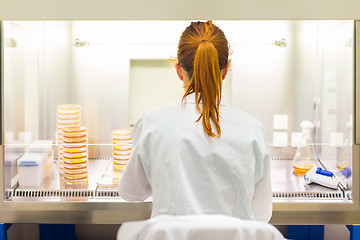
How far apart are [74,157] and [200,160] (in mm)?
907

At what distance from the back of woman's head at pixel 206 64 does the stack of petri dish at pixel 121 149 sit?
85 cm

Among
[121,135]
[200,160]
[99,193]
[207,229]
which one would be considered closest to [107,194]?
[99,193]

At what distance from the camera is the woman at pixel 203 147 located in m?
1.31

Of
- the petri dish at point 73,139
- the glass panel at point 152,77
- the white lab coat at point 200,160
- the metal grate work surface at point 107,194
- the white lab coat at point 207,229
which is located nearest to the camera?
the white lab coat at point 207,229

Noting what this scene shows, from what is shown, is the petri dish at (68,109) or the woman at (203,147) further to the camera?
the petri dish at (68,109)

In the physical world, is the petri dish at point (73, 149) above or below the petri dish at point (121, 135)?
below

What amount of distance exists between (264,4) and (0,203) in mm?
1268

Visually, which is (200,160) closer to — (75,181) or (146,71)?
(75,181)

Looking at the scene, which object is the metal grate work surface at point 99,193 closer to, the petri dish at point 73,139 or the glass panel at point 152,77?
the petri dish at point 73,139

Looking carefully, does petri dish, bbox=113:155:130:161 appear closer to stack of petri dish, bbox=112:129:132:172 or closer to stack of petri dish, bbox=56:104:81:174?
stack of petri dish, bbox=112:129:132:172

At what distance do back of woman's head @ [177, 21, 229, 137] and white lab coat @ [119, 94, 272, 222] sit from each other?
0.09 feet

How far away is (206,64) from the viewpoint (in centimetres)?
133

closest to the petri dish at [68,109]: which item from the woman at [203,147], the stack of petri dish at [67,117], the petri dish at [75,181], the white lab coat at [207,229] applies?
the stack of petri dish at [67,117]

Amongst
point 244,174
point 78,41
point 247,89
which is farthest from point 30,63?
point 244,174
